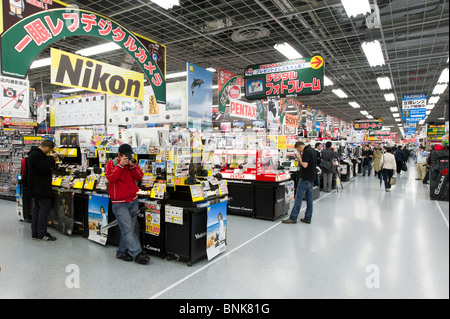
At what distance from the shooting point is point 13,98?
5.41 m

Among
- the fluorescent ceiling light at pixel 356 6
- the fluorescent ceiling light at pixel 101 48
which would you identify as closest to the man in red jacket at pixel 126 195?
the fluorescent ceiling light at pixel 356 6

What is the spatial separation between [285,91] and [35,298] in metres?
5.82

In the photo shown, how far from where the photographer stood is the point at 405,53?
9062 millimetres

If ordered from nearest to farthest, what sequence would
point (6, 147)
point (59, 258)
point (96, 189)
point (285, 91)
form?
point (59, 258) < point (96, 189) < point (285, 91) < point (6, 147)

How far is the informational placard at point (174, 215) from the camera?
12.3 feet

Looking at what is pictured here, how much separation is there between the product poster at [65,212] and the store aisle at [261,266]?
16cm

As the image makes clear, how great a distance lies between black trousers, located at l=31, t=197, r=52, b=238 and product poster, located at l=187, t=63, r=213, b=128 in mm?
2779

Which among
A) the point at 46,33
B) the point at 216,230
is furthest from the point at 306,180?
the point at 46,33

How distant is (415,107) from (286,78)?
32.5 ft

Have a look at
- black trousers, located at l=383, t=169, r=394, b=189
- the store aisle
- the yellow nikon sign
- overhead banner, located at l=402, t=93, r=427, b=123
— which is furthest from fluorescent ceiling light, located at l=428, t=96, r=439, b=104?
the yellow nikon sign

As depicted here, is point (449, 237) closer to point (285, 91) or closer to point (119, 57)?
point (285, 91)

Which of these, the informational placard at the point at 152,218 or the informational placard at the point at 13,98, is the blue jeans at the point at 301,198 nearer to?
the informational placard at the point at 152,218
